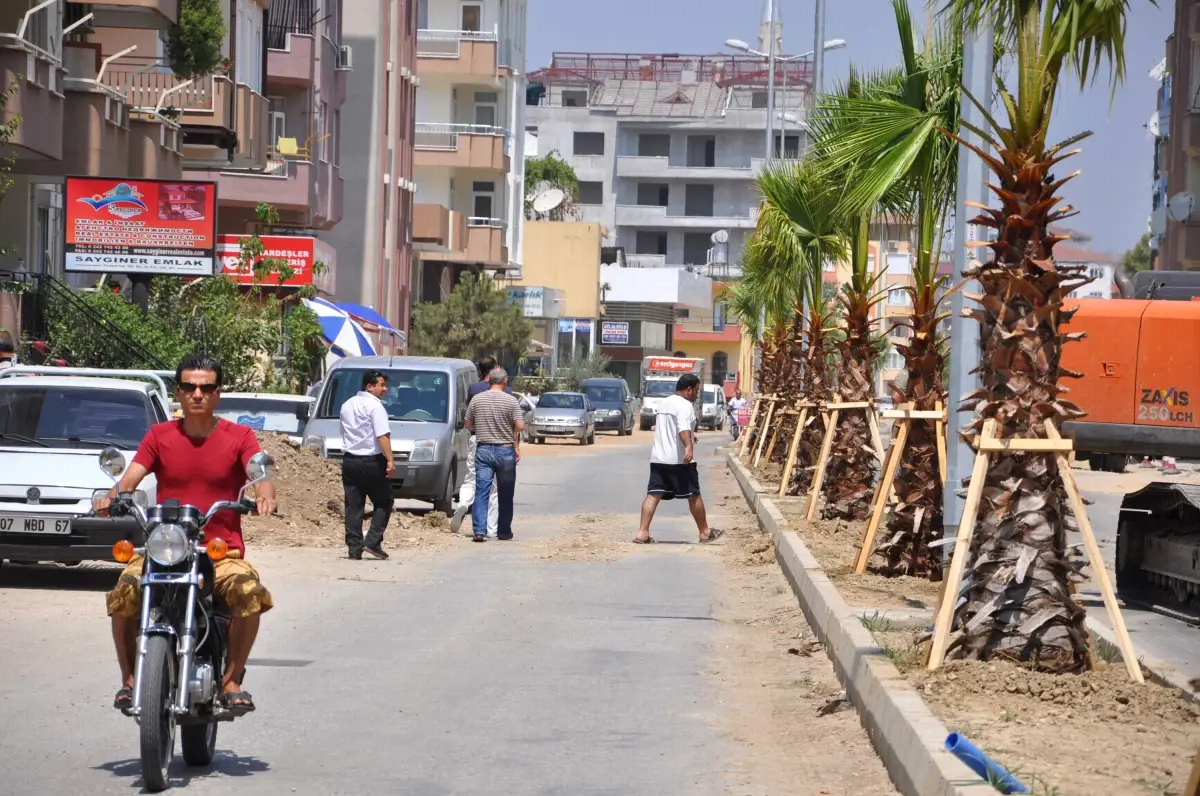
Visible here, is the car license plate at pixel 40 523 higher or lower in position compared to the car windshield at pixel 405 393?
lower

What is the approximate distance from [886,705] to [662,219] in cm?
10830

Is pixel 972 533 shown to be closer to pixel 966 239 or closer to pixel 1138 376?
pixel 966 239

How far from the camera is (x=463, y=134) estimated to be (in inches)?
2643

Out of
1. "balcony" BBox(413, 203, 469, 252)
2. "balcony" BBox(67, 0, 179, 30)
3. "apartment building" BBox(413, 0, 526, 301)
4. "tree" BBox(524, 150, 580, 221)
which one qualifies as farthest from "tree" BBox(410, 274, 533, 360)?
"balcony" BBox(67, 0, 179, 30)

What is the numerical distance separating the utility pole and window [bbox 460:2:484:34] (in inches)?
2242

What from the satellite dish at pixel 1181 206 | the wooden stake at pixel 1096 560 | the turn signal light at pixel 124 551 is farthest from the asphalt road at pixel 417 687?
the satellite dish at pixel 1181 206

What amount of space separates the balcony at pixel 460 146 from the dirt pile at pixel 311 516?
4446 cm

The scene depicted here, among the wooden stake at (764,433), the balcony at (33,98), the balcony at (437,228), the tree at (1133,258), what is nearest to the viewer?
the tree at (1133,258)

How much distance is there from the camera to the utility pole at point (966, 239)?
13.1 metres

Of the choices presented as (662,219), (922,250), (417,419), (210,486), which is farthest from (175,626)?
(662,219)

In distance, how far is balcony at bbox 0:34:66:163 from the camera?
77.8ft

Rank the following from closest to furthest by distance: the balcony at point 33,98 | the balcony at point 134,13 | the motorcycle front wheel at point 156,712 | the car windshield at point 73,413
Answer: the motorcycle front wheel at point 156,712 < the car windshield at point 73,413 < the balcony at point 33,98 < the balcony at point 134,13

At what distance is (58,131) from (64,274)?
506 centimetres

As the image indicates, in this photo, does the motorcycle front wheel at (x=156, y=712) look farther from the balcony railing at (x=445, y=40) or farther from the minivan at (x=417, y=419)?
the balcony railing at (x=445, y=40)
